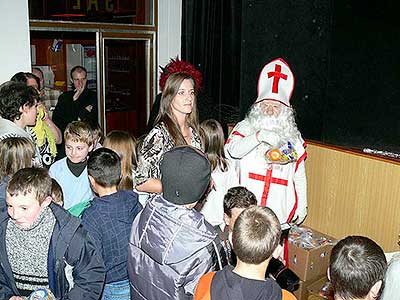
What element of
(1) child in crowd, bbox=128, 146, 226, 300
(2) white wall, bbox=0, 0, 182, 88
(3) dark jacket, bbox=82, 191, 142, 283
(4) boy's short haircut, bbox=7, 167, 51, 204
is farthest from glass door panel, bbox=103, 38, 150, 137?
(1) child in crowd, bbox=128, 146, 226, 300

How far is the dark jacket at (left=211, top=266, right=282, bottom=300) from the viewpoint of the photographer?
1.48 metres

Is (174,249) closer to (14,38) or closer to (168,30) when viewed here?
(14,38)

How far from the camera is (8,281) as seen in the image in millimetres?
1938

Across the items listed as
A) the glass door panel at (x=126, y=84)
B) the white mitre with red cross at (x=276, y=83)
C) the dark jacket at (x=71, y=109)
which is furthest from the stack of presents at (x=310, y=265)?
the glass door panel at (x=126, y=84)

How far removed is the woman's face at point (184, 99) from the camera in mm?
2822

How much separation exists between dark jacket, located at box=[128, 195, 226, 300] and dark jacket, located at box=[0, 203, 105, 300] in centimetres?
24

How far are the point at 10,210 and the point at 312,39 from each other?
3.10 meters

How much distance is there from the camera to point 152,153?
2.69 metres

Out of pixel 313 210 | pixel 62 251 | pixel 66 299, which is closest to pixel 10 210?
pixel 62 251

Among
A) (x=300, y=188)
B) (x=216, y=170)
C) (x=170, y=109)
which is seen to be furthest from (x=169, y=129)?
(x=300, y=188)

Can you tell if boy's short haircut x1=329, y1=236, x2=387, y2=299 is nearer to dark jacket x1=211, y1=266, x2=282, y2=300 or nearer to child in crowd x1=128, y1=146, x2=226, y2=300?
dark jacket x1=211, y1=266, x2=282, y2=300

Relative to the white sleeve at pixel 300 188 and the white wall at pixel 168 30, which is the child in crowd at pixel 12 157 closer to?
the white sleeve at pixel 300 188

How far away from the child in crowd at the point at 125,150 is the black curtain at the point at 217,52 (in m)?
2.21

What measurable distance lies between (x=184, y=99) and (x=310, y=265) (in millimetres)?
1547
